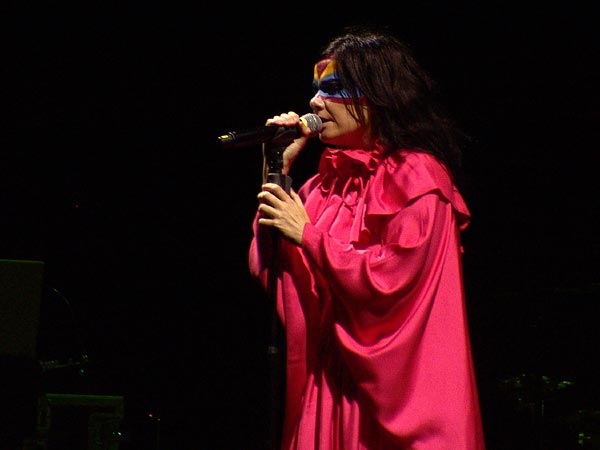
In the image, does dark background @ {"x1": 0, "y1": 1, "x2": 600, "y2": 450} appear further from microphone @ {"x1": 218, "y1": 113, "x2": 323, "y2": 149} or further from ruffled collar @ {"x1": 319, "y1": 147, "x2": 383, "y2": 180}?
microphone @ {"x1": 218, "y1": 113, "x2": 323, "y2": 149}

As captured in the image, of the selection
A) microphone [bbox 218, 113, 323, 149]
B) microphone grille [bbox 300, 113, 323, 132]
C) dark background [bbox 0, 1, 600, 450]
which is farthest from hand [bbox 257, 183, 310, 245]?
dark background [bbox 0, 1, 600, 450]

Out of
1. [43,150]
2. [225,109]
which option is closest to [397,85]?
[225,109]

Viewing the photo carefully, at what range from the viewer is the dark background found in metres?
3.09

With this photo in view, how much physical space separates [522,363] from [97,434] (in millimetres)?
1665

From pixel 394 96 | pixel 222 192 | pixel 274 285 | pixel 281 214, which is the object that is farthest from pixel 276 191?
pixel 222 192

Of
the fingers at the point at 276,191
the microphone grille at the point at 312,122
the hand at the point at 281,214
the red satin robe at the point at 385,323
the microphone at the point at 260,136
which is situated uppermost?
the microphone grille at the point at 312,122

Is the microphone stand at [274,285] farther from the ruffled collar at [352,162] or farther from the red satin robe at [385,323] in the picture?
the ruffled collar at [352,162]

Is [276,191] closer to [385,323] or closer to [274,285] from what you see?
[274,285]

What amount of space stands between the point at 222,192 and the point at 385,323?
6.71 feet

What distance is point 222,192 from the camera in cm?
363

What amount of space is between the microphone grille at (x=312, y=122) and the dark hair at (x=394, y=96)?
0.09m

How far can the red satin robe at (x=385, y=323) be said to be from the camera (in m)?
1.63

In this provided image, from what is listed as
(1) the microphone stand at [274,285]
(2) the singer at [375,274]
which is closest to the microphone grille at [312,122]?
(2) the singer at [375,274]

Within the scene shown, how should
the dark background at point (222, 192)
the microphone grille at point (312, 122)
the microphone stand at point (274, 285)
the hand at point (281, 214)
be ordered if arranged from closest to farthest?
the microphone stand at point (274, 285)
the hand at point (281, 214)
the microphone grille at point (312, 122)
the dark background at point (222, 192)
